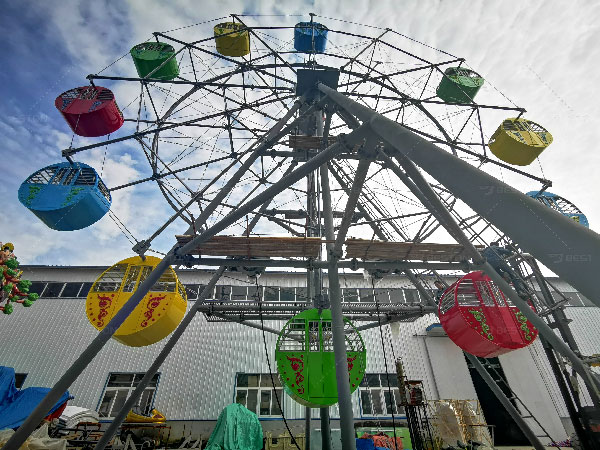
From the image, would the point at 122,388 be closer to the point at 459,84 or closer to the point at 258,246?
the point at 258,246

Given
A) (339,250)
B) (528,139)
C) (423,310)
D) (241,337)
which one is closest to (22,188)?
(339,250)

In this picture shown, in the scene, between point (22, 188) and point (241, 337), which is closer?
point (22, 188)

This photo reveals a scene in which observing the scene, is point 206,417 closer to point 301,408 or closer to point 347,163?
point 301,408

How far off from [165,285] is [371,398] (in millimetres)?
14286

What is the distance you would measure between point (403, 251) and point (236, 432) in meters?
10.9

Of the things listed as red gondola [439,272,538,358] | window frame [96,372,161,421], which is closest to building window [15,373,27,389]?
window frame [96,372,161,421]

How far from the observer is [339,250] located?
6.70 metres

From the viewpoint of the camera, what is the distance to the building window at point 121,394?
1541 cm

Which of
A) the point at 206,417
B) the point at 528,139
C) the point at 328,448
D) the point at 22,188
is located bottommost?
the point at 328,448

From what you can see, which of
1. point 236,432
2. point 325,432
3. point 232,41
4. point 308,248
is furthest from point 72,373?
point 232,41

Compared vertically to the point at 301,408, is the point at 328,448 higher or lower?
lower

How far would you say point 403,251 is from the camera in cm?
655

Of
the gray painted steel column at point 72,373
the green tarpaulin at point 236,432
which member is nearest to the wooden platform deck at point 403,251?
the gray painted steel column at point 72,373

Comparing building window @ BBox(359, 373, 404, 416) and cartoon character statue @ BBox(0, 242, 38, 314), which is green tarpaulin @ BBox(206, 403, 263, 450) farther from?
cartoon character statue @ BBox(0, 242, 38, 314)
